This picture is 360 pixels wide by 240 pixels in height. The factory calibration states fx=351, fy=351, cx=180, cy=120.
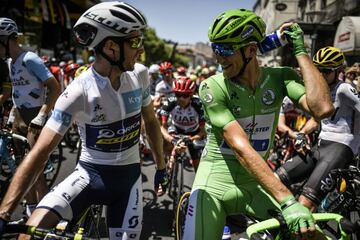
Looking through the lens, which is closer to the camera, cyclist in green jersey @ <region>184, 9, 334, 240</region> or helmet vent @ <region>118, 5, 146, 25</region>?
cyclist in green jersey @ <region>184, 9, 334, 240</region>

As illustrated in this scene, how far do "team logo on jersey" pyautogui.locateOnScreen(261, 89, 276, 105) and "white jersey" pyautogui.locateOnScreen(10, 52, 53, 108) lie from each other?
3.18m

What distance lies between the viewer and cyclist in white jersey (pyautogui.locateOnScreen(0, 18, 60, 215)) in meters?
4.60

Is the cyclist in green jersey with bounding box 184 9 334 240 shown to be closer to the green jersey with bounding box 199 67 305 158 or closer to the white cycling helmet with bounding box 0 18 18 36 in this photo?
the green jersey with bounding box 199 67 305 158

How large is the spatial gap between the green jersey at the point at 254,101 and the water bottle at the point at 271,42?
0.17m

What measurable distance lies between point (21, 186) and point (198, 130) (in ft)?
14.2

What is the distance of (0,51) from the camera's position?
478 cm

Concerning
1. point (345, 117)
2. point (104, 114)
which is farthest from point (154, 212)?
point (104, 114)

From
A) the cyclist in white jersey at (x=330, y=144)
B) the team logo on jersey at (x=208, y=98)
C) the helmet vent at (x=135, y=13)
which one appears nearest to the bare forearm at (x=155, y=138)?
the team logo on jersey at (x=208, y=98)

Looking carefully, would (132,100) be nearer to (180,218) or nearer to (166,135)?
(180,218)

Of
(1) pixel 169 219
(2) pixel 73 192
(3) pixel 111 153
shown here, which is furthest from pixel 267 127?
(1) pixel 169 219

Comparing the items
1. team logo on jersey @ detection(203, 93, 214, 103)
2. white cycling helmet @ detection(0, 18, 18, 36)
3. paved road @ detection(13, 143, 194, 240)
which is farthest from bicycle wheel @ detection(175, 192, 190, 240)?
white cycling helmet @ detection(0, 18, 18, 36)

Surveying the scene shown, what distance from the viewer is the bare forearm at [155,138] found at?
3263 mm

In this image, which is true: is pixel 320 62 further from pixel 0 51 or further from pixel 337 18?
pixel 337 18

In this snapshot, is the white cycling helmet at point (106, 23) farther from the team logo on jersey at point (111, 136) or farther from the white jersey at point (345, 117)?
the white jersey at point (345, 117)
